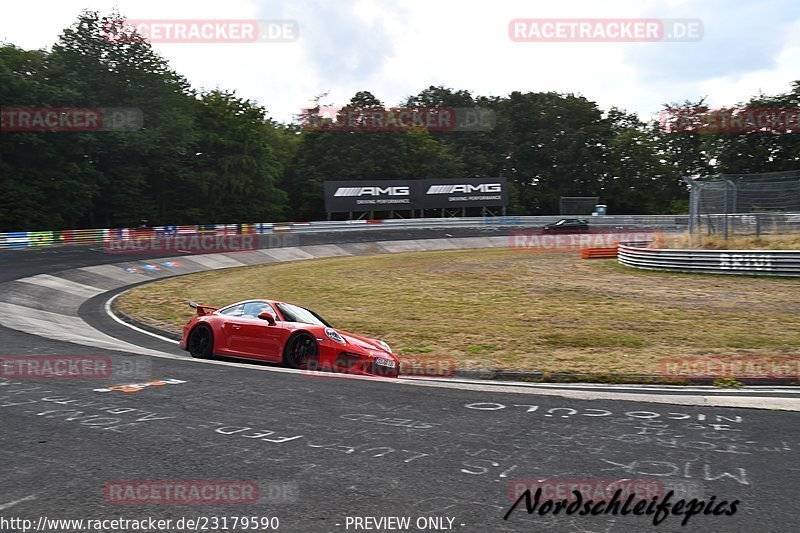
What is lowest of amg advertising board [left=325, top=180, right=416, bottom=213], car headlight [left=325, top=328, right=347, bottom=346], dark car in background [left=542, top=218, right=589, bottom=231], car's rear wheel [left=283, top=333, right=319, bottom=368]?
car's rear wheel [left=283, top=333, right=319, bottom=368]

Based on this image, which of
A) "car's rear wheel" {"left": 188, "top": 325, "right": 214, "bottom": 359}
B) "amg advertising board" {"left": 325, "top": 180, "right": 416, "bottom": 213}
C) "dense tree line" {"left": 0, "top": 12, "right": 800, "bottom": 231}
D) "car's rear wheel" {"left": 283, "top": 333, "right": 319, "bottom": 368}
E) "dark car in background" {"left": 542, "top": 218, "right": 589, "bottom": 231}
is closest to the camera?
"car's rear wheel" {"left": 283, "top": 333, "right": 319, "bottom": 368}

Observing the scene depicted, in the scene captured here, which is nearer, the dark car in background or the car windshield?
the car windshield

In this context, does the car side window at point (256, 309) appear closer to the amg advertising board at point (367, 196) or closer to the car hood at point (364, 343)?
the car hood at point (364, 343)

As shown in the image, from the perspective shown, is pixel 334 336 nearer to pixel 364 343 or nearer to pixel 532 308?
pixel 364 343

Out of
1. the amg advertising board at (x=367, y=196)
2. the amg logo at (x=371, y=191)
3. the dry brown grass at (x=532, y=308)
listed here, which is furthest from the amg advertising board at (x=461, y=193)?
the dry brown grass at (x=532, y=308)

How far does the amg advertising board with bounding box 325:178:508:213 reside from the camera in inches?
2184

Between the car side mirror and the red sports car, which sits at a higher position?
the car side mirror

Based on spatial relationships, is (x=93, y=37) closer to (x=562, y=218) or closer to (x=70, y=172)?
(x=70, y=172)

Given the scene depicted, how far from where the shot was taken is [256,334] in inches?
462

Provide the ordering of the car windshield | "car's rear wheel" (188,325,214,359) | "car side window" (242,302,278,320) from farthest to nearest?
"car's rear wheel" (188,325,214,359)
"car side window" (242,302,278,320)
the car windshield

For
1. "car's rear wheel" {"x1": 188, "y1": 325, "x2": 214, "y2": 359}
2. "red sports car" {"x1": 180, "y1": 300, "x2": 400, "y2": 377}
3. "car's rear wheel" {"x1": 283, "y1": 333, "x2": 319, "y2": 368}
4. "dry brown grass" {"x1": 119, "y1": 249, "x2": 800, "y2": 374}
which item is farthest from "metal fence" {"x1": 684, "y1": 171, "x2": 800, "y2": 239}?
"car's rear wheel" {"x1": 188, "y1": 325, "x2": 214, "y2": 359}

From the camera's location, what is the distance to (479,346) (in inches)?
544

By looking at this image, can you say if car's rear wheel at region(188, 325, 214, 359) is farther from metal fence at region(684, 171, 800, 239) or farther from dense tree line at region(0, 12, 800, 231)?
dense tree line at region(0, 12, 800, 231)

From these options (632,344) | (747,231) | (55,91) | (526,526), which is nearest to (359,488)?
(526,526)
